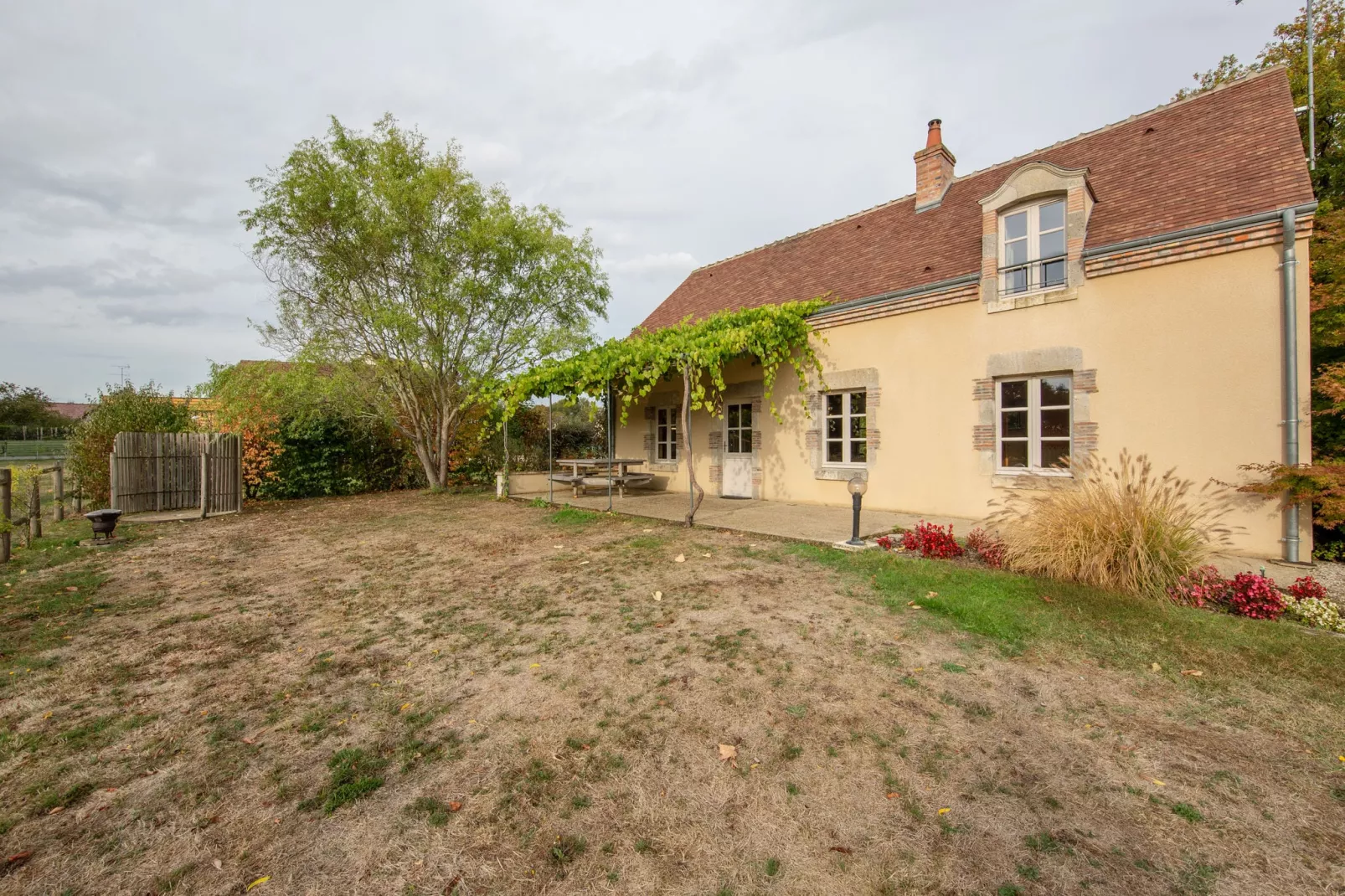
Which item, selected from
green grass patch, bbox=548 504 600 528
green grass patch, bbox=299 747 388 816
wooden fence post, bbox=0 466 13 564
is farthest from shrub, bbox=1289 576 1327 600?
wooden fence post, bbox=0 466 13 564

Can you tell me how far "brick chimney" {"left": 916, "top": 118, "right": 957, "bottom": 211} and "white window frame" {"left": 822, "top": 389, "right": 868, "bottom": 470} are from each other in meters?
4.08

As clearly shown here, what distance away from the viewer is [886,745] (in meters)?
2.61

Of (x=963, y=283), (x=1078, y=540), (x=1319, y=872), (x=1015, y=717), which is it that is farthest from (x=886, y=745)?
(x=963, y=283)

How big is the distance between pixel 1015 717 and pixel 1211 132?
29.6ft

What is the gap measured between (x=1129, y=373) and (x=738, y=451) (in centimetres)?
631

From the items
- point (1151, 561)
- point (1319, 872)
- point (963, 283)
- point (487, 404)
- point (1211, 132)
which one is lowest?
point (1319, 872)

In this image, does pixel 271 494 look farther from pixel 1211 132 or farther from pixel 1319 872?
pixel 1211 132

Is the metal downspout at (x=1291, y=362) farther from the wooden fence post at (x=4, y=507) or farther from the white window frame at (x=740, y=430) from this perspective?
the wooden fence post at (x=4, y=507)

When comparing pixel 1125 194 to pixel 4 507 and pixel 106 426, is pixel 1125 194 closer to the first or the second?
pixel 4 507

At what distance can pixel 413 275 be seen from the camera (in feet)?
40.9

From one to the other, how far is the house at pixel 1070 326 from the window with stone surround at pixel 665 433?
2284 millimetres

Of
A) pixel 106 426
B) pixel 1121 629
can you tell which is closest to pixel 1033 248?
pixel 1121 629

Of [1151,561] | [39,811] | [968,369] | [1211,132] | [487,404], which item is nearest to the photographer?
[39,811]

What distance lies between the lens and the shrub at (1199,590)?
444 centimetres
